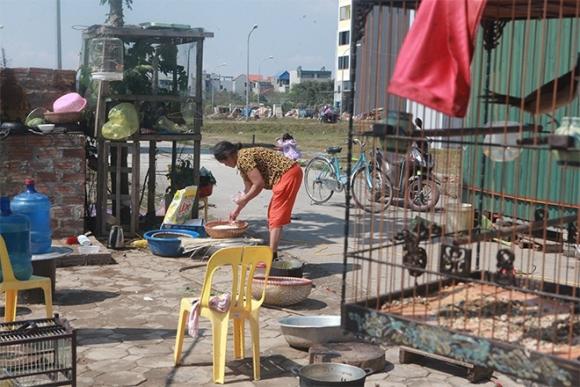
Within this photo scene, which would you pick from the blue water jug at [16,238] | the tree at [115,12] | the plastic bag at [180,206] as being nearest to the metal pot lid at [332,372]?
the blue water jug at [16,238]

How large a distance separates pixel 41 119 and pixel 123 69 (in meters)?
1.27

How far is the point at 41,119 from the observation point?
33.5ft

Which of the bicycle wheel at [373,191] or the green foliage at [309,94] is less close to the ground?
the green foliage at [309,94]

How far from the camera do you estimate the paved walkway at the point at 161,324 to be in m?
5.60

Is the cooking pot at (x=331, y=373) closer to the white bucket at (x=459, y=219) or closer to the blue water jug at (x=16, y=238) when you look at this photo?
the white bucket at (x=459, y=219)

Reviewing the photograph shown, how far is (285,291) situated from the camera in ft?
23.6

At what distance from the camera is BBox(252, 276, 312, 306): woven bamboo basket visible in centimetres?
717

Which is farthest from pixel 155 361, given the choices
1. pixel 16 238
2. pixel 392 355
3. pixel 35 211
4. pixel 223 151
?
pixel 223 151

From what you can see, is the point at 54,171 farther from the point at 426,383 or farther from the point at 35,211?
the point at 426,383

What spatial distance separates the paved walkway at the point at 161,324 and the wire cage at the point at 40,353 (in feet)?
1.60

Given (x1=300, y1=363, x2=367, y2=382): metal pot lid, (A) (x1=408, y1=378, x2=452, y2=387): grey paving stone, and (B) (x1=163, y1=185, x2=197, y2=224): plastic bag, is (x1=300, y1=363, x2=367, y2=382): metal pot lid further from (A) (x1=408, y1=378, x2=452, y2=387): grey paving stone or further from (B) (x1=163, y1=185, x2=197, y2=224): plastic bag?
(B) (x1=163, y1=185, x2=197, y2=224): plastic bag

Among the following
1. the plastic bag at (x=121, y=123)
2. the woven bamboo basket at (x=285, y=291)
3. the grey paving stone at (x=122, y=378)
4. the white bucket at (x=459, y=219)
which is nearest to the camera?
the white bucket at (x=459, y=219)

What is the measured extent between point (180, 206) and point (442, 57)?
7648 millimetres

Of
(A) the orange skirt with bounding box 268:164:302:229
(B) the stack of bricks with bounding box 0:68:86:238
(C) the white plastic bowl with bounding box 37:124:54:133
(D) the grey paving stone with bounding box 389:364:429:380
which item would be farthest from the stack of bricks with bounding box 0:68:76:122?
(D) the grey paving stone with bounding box 389:364:429:380
